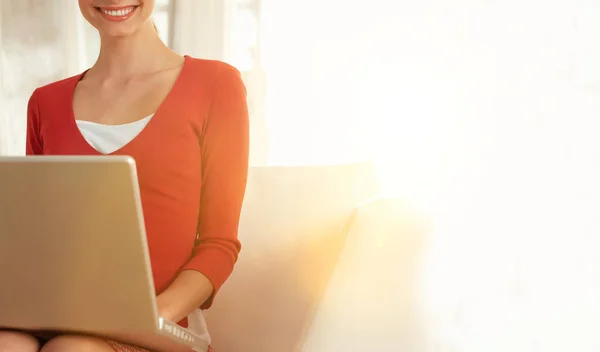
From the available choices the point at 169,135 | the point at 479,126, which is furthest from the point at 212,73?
the point at 479,126

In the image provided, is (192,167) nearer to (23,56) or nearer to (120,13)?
(120,13)

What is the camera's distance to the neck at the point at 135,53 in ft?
4.37

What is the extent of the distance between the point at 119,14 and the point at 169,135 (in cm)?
26

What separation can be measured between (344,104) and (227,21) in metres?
0.40

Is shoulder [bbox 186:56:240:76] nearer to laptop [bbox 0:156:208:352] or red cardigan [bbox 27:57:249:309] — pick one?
red cardigan [bbox 27:57:249:309]

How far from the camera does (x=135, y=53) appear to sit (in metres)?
1.34

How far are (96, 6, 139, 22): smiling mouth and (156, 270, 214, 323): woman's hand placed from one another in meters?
0.50

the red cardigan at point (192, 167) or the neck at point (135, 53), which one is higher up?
the neck at point (135, 53)

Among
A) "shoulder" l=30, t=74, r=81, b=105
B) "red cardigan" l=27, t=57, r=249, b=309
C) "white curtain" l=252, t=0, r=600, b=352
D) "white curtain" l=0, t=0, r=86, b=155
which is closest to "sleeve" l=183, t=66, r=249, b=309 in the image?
"red cardigan" l=27, t=57, r=249, b=309

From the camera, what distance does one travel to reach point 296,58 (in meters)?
1.77

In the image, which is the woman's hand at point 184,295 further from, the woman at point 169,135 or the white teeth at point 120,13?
the white teeth at point 120,13

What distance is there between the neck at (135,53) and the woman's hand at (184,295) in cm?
44

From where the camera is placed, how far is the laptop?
75 centimetres

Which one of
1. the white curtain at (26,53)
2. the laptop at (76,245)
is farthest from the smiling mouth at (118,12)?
the white curtain at (26,53)
